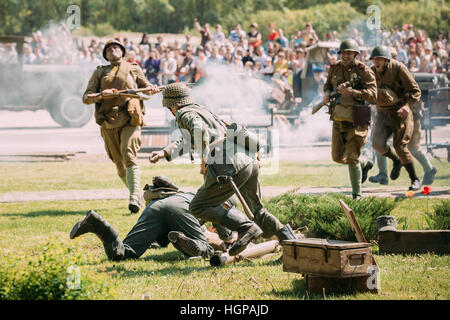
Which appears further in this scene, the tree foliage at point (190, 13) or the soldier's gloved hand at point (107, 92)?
the tree foliage at point (190, 13)

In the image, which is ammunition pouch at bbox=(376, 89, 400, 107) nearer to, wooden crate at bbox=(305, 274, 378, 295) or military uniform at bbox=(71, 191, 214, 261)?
military uniform at bbox=(71, 191, 214, 261)

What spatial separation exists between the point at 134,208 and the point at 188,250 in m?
2.98

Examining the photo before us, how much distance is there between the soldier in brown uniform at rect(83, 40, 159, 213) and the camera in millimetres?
10438

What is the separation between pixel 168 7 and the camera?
45000 mm

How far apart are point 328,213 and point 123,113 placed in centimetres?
348

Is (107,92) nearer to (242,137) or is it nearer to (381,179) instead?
(242,137)

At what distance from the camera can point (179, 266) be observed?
723cm

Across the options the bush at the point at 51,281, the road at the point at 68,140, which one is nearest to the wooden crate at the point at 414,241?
the bush at the point at 51,281

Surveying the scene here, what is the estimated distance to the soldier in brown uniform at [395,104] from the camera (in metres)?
10.8

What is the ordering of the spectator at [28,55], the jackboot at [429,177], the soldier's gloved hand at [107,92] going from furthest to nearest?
the spectator at [28,55]
the jackboot at [429,177]
the soldier's gloved hand at [107,92]

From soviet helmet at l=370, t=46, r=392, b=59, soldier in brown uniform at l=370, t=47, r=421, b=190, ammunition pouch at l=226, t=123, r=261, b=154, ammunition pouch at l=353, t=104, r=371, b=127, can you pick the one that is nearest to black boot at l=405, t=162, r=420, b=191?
soldier in brown uniform at l=370, t=47, r=421, b=190

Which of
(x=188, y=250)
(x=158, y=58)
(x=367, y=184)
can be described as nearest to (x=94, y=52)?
(x=158, y=58)

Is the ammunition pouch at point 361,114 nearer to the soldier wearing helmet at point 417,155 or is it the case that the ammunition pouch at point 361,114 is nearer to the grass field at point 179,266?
the grass field at point 179,266

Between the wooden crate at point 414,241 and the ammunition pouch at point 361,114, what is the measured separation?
3032 millimetres
